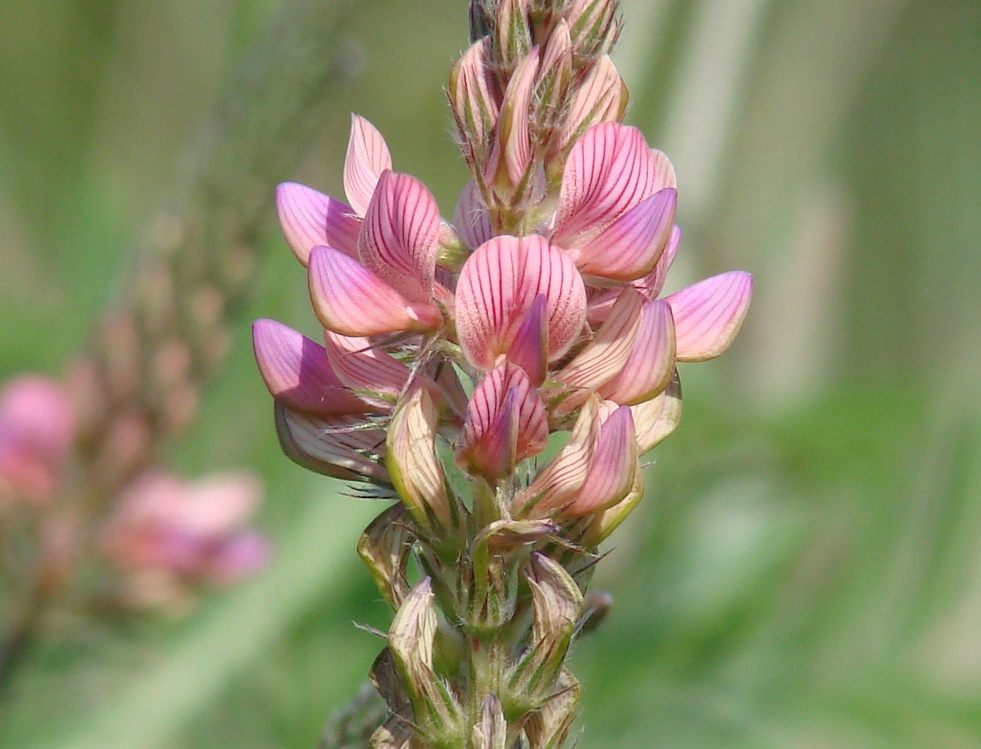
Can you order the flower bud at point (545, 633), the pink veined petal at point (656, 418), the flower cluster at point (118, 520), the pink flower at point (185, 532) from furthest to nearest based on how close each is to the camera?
1. the pink flower at point (185, 532)
2. the flower cluster at point (118, 520)
3. the pink veined petal at point (656, 418)
4. the flower bud at point (545, 633)

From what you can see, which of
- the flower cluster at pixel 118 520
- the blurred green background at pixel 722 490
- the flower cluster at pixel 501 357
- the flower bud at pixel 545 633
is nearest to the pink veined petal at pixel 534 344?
the flower cluster at pixel 501 357

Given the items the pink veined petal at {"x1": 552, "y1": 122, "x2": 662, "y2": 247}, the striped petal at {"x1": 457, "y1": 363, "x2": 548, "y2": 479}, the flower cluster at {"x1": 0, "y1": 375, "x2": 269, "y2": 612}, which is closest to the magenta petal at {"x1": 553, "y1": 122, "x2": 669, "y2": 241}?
the pink veined petal at {"x1": 552, "y1": 122, "x2": 662, "y2": 247}

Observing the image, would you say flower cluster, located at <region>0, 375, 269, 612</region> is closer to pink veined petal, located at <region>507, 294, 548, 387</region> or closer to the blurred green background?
the blurred green background

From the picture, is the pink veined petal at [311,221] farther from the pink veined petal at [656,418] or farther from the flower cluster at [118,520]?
the flower cluster at [118,520]

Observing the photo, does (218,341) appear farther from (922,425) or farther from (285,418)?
(922,425)

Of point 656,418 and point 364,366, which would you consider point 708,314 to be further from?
point 364,366

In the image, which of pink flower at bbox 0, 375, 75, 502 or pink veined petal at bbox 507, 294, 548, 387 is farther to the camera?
pink flower at bbox 0, 375, 75, 502

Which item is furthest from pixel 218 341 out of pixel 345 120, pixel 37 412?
pixel 345 120
